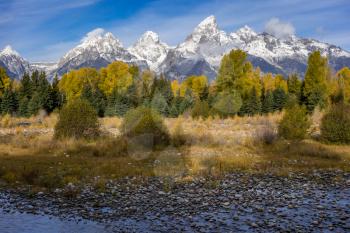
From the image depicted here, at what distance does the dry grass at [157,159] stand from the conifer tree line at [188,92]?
20.7 metres

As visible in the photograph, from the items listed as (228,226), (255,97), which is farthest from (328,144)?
(255,97)

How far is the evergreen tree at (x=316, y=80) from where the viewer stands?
2043 inches

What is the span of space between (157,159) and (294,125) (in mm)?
10504

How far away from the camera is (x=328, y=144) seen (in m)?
25.8

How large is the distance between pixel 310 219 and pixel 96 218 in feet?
19.1

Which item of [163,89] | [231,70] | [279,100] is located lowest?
[279,100]

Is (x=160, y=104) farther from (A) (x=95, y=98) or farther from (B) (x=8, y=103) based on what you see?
(B) (x=8, y=103)

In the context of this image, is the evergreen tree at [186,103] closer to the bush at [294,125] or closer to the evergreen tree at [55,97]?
the evergreen tree at [55,97]

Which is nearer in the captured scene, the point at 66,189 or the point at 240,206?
the point at 240,206

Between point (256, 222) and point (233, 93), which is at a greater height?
point (233, 93)

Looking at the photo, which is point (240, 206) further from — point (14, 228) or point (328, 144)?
point (328, 144)

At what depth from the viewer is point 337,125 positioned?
83.3ft

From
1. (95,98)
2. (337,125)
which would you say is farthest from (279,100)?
(337,125)

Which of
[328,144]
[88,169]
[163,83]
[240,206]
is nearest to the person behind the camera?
[240,206]
